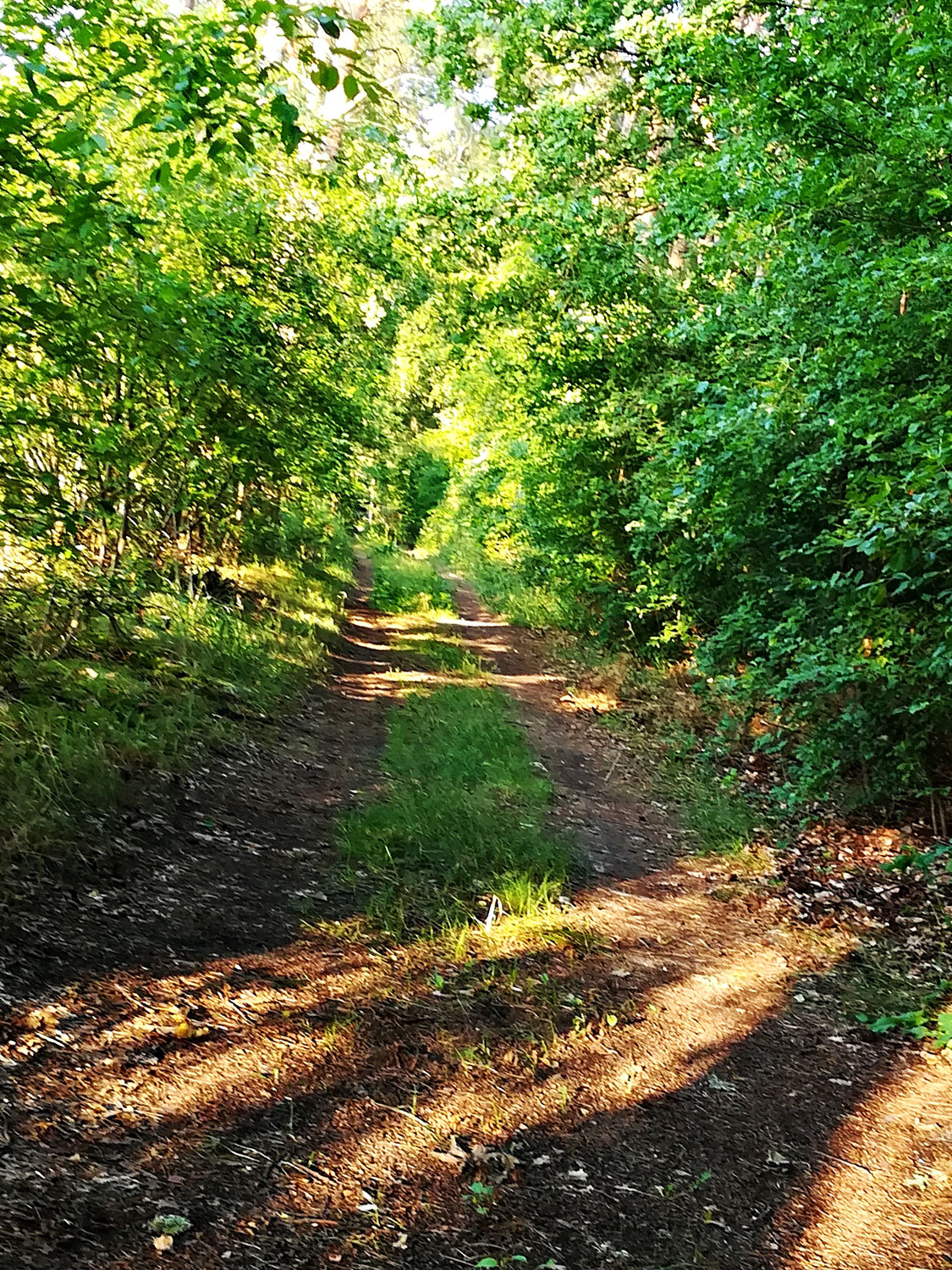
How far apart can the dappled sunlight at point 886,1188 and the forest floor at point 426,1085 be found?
0.04 ft

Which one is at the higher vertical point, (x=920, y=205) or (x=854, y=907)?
(x=920, y=205)

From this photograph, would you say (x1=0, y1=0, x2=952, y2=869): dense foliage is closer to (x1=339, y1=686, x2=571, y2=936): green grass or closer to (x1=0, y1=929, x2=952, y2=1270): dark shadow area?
(x1=339, y1=686, x2=571, y2=936): green grass

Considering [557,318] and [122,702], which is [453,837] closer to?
[122,702]

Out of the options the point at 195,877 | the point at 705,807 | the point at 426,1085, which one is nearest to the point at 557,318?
the point at 705,807

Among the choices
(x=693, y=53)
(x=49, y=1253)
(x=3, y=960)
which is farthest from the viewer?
(x=693, y=53)

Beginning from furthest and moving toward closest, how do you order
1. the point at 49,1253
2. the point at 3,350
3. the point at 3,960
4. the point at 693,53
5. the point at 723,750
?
the point at 723,750 < the point at 693,53 < the point at 3,350 < the point at 3,960 < the point at 49,1253

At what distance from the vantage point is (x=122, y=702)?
623cm

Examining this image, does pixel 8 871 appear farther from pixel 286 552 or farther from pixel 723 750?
pixel 286 552

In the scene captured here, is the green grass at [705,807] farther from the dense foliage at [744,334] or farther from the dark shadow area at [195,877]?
the dark shadow area at [195,877]

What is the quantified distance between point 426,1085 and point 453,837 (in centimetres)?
237

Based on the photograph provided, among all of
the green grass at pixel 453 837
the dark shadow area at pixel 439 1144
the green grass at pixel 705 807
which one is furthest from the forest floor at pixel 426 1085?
the green grass at pixel 705 807

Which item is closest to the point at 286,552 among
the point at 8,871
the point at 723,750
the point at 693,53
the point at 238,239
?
the point at 238,239

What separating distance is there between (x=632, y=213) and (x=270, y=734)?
7736 millimetres

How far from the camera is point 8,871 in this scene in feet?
13.6
